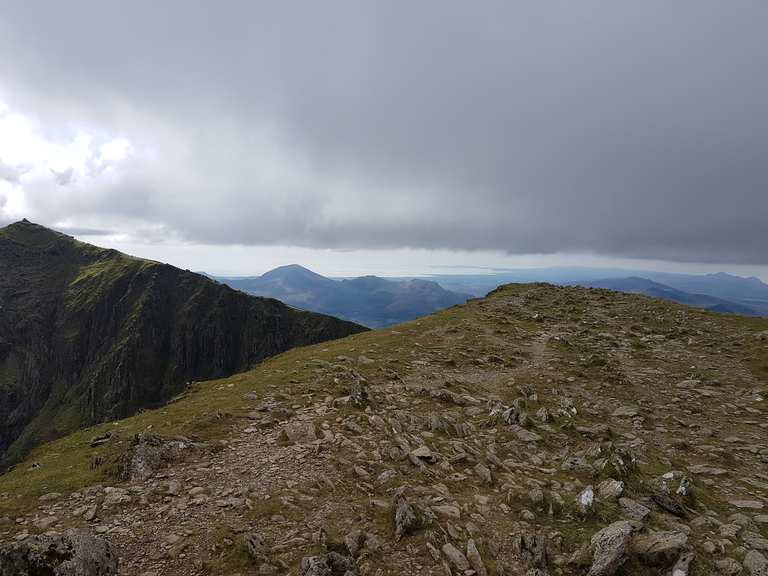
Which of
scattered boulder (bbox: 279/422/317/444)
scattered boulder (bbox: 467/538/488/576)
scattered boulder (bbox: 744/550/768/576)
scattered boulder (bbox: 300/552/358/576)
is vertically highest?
scattered boulder (bbox: 279/422/317/444)

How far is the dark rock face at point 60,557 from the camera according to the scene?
29.8 feet

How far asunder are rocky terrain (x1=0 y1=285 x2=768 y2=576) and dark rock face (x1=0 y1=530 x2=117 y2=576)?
41 mm

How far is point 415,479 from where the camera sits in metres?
14.7

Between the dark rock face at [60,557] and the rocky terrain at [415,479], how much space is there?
4cm

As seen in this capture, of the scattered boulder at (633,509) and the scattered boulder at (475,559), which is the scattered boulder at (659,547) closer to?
the scattered boulder at (633,509)

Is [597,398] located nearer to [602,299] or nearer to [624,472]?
[624,472]

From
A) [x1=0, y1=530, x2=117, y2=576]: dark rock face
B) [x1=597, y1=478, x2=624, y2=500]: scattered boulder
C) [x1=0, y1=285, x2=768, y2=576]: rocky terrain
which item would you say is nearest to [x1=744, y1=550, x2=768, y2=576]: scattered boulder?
[x1=0, y1=285, x2=768, y2=576]: rocky terrain

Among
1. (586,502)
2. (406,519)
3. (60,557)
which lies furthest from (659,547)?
(60,557)

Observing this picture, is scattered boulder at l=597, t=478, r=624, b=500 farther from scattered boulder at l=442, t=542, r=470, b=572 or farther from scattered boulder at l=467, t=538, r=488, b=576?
scattered boulder at l=442, t=542, r=470, b=572

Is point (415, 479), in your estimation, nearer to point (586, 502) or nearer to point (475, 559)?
point (475, 559)

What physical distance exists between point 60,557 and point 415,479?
10.1 metres

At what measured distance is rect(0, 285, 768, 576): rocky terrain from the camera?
1078cm

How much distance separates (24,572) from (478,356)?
94.5 feet

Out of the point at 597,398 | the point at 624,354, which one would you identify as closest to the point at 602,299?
the point at 624,354
